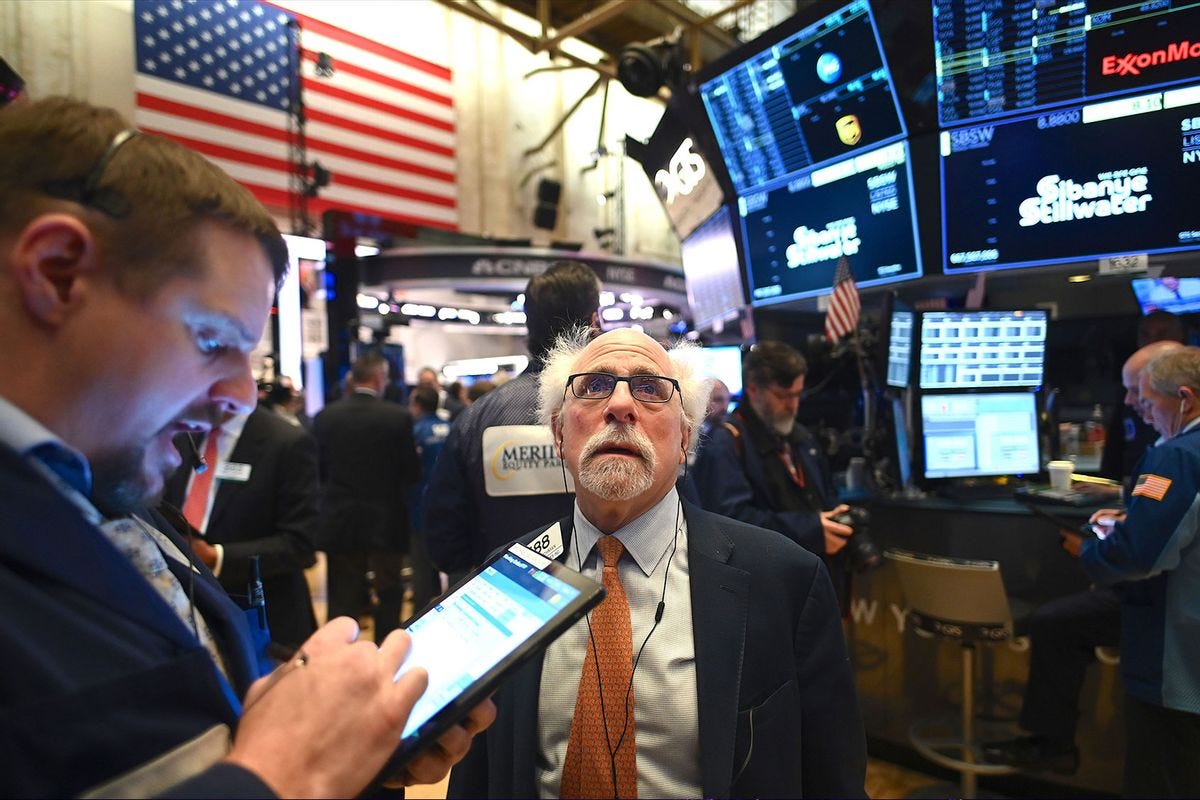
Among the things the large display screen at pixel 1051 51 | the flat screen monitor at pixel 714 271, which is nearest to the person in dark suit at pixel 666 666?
the large display screen at pixel 1051 51

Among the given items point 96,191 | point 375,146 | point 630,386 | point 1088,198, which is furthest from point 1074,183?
point 375,146

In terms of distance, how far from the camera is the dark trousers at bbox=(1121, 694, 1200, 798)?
2.26 meters

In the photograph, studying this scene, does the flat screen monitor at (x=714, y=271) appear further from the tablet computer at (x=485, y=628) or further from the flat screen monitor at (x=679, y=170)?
the tablet computer at (x=485, y=628)

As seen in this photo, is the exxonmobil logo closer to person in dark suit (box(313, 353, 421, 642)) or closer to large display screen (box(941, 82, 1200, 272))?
large display screen (box(941, 82, 1200, 272))

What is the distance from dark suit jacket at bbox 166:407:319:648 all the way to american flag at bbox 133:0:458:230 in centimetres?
513

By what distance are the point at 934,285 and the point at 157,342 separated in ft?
14.0

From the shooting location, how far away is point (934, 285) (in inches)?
161

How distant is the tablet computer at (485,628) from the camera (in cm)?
79

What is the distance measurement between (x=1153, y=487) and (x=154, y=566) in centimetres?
283

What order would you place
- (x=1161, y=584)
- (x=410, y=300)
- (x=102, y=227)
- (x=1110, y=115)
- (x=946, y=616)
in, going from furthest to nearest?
1. (x=410, y=300)
2. (x=1110, y=115)
3. (x=946, y=616)
4. (x=1161, y=584)
5. (x=102, y=227)

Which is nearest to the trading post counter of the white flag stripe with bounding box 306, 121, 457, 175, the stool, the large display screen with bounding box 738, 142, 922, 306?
the stool

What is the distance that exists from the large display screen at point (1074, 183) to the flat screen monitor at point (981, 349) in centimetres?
32

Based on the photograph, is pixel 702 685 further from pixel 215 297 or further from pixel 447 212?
pixel 447 212

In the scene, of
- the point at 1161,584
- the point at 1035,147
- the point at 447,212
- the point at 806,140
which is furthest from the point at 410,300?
the point at 1161,584
